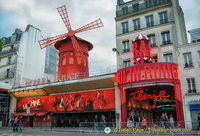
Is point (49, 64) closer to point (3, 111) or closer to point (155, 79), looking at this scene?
point (3, 111)

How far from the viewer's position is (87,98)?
1761 centimetres

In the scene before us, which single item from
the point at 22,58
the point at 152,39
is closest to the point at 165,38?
the point at 152,39

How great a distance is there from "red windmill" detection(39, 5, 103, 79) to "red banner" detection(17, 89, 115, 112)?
9.07 ft

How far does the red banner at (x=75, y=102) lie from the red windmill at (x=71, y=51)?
109 inches

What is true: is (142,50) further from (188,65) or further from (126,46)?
(188,65)

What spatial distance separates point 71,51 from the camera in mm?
21703

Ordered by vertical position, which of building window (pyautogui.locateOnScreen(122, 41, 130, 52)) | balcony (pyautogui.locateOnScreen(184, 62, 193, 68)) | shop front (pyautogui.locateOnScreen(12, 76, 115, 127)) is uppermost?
building window (pyautogui.locateOnScreen(122, 41, 130, 52))

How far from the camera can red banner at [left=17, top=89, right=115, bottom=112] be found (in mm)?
16500

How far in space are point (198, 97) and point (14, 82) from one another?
19212mm

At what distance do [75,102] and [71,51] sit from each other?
6.19 m

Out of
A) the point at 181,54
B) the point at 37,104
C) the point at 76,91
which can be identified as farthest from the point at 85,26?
the point at 181,54

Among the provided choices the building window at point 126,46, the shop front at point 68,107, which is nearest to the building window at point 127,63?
the building window at point 126,46

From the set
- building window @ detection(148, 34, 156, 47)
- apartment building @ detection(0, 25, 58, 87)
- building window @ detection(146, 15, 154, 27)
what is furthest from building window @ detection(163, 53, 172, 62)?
apartment building @ detection(0, 25, 58, 87)

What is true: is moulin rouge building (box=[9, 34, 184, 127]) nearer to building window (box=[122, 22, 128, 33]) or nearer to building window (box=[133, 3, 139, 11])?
building window (box=[122, 22, 128, 33])
